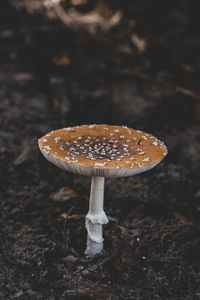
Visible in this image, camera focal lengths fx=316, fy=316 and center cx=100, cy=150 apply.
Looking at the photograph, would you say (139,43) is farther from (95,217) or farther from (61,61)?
(95,217)

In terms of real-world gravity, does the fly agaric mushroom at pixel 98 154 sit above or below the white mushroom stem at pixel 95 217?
above

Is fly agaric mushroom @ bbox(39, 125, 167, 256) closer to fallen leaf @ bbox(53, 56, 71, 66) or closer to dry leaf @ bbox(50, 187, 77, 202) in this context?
dry leaf @ bbox(50, 187, 77, 202)

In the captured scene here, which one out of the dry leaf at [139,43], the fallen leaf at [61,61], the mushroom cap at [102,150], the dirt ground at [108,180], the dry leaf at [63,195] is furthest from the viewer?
the fallen leaf at [61,61]

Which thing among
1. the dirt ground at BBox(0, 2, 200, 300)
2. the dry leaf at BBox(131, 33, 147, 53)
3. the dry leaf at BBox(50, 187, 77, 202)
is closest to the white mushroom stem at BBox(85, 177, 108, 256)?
the dirt ground at BBox(0, 2, 200, 300)

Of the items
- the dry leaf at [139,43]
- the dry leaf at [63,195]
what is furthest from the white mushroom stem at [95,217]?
the dry leaf at [139,43]

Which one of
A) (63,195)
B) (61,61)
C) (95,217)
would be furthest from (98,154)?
(61,61)

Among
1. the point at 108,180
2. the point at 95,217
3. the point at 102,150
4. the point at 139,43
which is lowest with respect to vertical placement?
the point at 108,180

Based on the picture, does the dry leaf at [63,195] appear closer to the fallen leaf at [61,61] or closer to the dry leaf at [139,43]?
the fallen leaf at [61,61]

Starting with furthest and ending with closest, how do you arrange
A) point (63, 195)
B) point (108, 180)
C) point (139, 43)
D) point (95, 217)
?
point (139, 43)
point (108, 180)
point (63, 195)
point (95, 217)
